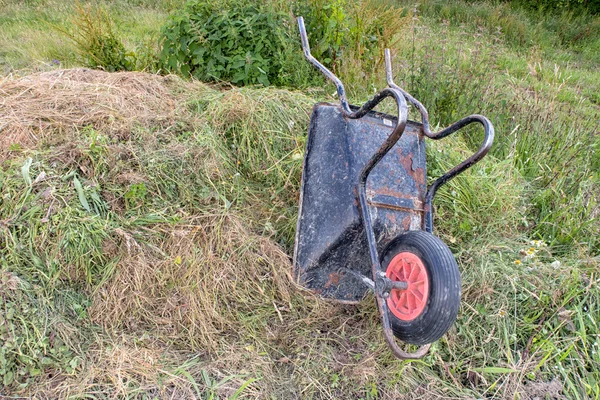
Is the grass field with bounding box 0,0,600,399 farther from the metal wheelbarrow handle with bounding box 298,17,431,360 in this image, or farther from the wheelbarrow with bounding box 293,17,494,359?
the metal wheelbarrow handle with bounding box 298,17,431,360

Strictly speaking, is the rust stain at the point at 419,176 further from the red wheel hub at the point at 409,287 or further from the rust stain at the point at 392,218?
the red wheel hub at the point at 409,287

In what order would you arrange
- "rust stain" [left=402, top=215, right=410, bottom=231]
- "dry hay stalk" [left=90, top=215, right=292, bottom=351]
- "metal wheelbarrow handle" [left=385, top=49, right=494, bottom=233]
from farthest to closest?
"rust stain" [left=402, top=215, right=410, bottom=231] < "dry hay stalk" [left=90, top=215, right=292, bottom=351] < "metal wheelbarrow handle" [left=385, top=49, right=494, bottom=233]

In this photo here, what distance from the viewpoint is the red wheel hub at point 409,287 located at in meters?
1.91

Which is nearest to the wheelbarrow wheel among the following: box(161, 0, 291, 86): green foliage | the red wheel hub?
the red wheel hub

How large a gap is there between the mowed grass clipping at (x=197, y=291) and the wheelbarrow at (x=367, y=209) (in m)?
0.19

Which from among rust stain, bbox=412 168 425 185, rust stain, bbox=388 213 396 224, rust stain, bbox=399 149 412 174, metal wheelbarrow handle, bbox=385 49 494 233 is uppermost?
metal wheelbarrow handle, bbox=385 49 494 233

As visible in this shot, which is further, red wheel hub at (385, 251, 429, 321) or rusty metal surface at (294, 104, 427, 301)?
rusty metal surface at (294, 104, 427, 301)

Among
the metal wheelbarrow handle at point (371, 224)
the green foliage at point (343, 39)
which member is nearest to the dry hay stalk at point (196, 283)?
the metal wheelbarrow handle at point (371, 224)

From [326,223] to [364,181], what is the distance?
33 cm

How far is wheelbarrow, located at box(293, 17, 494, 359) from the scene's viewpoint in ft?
6.69

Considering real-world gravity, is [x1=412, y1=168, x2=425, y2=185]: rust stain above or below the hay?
below

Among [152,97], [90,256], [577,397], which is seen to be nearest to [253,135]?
[152,97]

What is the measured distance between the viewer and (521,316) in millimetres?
2506

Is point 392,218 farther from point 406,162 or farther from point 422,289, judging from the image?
point 422,289
